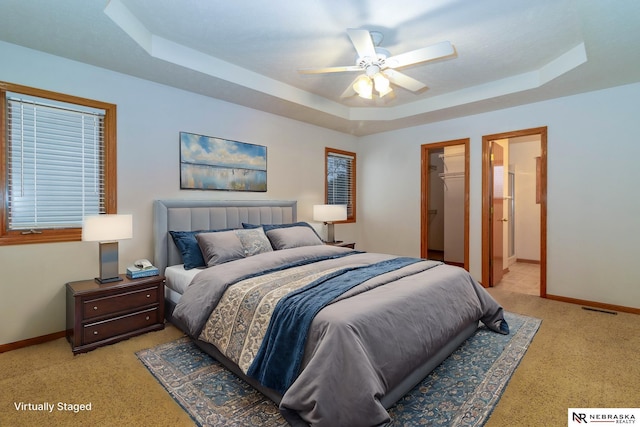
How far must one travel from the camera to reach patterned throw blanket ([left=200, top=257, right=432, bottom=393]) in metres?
1.76

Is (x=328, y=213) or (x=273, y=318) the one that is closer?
(x=273, y=318)

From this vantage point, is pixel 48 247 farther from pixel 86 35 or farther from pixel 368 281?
pixel 368 281

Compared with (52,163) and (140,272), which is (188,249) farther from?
(52,163)

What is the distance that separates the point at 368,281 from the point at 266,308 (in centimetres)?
79

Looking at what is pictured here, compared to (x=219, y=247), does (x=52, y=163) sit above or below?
above

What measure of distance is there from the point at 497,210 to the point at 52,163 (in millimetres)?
5490

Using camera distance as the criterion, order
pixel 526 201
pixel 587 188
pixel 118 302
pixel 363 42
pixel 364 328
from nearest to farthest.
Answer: pixel 364 328 < pixel 363 42 < pixel 118 302 < pixel 587 188 < pixel 526 201

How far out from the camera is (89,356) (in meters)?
2.49

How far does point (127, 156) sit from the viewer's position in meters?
3.19

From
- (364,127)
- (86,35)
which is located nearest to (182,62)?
(86,35)

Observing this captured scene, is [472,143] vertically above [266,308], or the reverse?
[472,143]

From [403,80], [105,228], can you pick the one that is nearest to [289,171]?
[403,80]

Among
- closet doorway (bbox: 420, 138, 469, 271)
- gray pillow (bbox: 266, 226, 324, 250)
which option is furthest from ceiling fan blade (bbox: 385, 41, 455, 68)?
closet doorway (bbox: 420, 138, 469, 271)

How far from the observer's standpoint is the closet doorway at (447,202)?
16.2 feet
